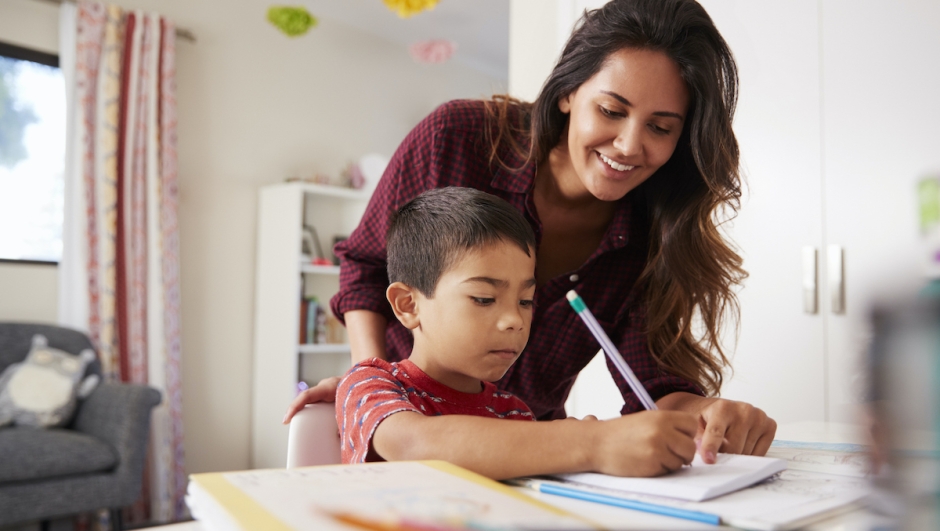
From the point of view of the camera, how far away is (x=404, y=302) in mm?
947

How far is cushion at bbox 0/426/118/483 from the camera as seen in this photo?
2383mm

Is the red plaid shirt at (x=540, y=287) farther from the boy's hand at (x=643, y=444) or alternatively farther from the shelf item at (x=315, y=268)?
the shelf item at (x=315, y=268)

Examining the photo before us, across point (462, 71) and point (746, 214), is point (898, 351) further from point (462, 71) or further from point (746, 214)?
point (462, 71)

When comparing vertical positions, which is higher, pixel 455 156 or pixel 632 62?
pixel 632 62

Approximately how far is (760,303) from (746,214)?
0.27 meters

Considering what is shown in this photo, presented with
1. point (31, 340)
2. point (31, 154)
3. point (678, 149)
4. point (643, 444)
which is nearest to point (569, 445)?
point (643, 444)

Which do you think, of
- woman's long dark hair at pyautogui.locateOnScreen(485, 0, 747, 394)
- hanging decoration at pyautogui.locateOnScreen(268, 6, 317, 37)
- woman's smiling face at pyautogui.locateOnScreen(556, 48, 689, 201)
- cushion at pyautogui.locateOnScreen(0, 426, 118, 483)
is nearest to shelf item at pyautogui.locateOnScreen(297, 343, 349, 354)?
cushion at pyautogui.locateOnScreen(0, 426, 118, 483)

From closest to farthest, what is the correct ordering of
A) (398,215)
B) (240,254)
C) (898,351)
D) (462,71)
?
1. (898,351)
2. (398,215)
3. (240,254)
4. (462,71)

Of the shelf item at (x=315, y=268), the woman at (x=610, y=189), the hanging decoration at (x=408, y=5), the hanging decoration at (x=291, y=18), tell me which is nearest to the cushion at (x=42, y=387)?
the shelf item at (x=315, y=268)

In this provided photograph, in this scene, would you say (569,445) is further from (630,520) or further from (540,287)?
(540,287)

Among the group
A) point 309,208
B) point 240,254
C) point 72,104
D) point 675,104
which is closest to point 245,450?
point 240,254

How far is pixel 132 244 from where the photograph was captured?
3330 mm

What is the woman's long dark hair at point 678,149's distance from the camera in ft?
3.47

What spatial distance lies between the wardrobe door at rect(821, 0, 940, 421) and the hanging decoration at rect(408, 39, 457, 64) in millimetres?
2356
